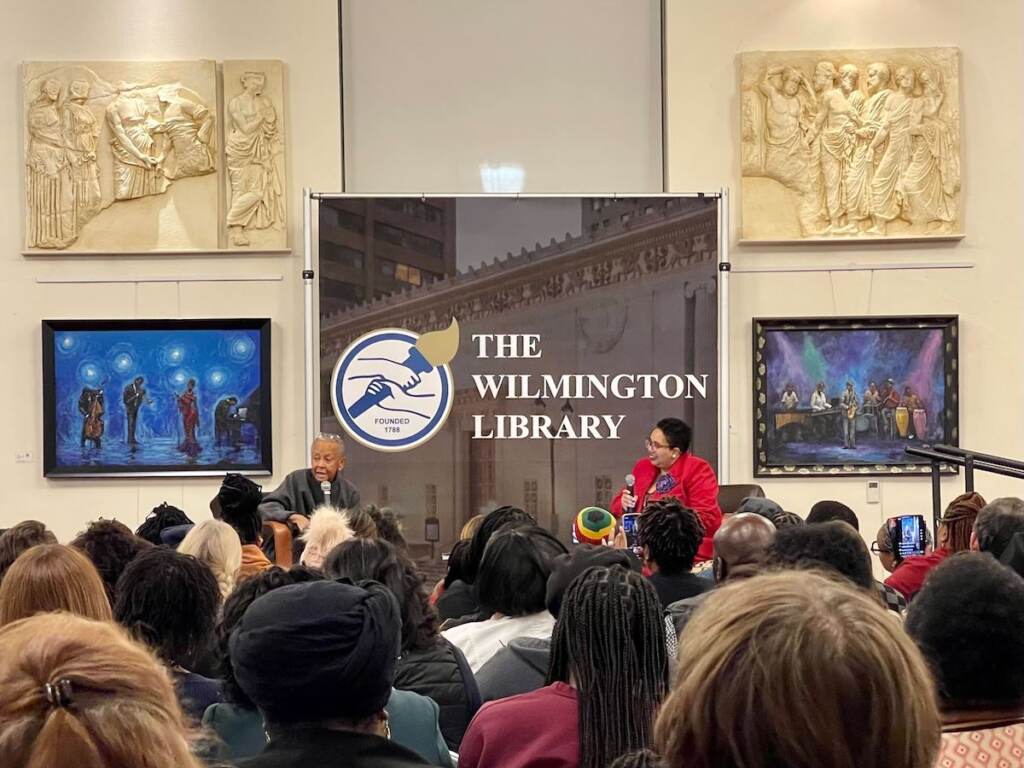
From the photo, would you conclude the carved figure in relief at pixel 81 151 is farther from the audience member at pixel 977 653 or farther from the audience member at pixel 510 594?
the audience member at pixel 977 653

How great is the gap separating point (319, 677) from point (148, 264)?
9.03 metres

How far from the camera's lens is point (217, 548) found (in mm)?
4551

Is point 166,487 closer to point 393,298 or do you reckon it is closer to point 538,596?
point 393,298

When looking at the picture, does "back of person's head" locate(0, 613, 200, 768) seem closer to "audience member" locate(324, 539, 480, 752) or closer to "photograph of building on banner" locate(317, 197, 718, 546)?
"audience member" locate(324, 539, 480, 752)

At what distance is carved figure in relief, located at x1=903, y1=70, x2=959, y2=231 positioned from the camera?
405 inches

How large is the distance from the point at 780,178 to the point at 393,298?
11.0ft

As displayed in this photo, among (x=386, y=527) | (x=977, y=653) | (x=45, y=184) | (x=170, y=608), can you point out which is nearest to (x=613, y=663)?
(x=977, y=653)

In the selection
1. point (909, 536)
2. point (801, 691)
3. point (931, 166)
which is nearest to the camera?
point (801, 691)

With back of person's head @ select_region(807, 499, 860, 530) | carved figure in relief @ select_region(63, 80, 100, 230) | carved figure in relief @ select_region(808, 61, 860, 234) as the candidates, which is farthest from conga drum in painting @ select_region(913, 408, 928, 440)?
carved figure in relief @ select_region(63, 80, 100, 230)

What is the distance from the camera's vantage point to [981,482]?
34.0 feet

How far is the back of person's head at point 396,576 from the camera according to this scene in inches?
127

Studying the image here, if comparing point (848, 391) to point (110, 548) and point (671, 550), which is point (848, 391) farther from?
point (110, 548)

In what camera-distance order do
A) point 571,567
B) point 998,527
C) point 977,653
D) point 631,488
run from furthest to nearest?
point 631,488
point 998,527
point 571,567
point 977,653

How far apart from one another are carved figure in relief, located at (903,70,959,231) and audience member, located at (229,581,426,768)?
30.2ft
